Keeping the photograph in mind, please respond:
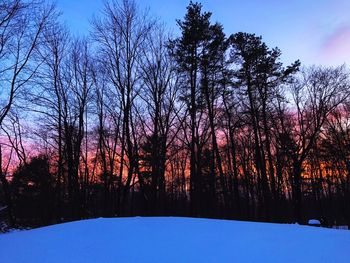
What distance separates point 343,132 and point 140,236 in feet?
89.9

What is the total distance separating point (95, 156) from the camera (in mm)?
28062

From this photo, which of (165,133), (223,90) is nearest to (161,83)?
(165,133)

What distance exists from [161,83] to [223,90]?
5.01 m

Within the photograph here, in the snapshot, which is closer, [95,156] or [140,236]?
[140,236]

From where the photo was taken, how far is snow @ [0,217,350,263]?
5.21m

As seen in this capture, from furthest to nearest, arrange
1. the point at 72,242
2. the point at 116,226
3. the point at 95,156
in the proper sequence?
the point at 95,156
the point at 116,226
the point at 72,242

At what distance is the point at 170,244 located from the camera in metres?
5.95

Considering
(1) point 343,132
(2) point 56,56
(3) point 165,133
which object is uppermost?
(2) point 56,56

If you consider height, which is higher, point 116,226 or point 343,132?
point 343,132

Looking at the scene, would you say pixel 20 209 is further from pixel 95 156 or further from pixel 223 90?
pixel 223 90

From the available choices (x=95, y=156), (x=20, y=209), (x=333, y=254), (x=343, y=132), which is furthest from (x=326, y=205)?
(x=333, y=254)

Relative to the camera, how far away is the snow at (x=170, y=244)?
521 centimetres

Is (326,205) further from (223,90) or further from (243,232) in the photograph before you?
(243,232)

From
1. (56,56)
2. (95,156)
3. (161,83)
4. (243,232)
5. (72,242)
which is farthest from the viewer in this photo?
(95,156)
